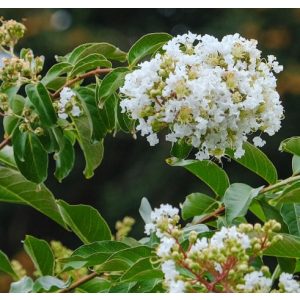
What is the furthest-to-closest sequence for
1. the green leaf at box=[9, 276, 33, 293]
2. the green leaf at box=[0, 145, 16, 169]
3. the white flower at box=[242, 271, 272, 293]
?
Answer: 1. the green leaf at box=[0, 145, 16, 169]
2. the green leaf at box=[9, 276, 33, 293]
3. the white flower at box=[242, 271, 272, 293]

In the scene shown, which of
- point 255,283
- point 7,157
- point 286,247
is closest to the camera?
point 255,283

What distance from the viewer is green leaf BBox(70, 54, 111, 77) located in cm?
127

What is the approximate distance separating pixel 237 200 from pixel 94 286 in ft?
0.82

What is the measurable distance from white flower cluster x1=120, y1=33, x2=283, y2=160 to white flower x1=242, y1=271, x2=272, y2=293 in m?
0.31

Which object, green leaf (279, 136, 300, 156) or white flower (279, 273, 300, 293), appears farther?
green leaf (279, 136, 300, 156)

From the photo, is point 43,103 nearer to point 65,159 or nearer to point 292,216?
point 65,159

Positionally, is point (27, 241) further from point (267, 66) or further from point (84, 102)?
point (267, 66)

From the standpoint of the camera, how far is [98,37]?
7.15 metres

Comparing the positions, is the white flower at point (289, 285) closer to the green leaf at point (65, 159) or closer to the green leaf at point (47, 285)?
the green leaf at point (47, 285)

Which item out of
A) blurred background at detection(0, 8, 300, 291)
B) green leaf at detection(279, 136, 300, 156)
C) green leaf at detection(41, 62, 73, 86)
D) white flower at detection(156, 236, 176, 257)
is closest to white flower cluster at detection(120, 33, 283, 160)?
green leaf at detection(279, 136, 300, 156)

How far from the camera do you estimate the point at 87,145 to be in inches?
53.9

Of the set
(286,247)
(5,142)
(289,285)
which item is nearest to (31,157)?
(5,142)

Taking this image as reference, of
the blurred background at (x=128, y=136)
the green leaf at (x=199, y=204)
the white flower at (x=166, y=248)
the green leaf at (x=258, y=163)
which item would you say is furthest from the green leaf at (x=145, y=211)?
the blurred background at (x=128, y=136)

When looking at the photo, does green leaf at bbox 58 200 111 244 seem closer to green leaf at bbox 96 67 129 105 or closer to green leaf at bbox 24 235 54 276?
green leaf at bbox 24 235 54 276
